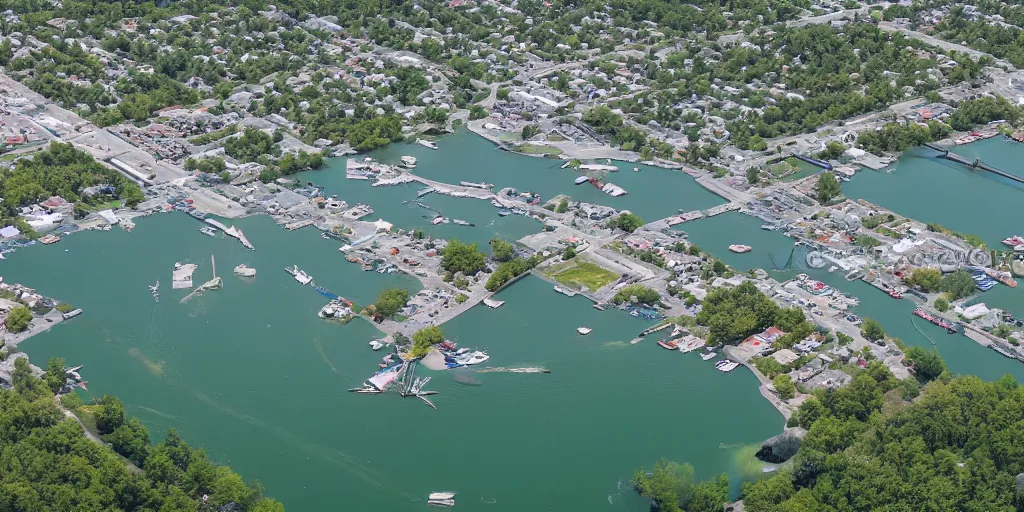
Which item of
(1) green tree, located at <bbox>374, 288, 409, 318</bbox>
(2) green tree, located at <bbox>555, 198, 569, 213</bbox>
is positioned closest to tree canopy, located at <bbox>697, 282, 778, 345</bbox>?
(2) green tree, located at <bbox>555, 198, 569, 213</bbox>

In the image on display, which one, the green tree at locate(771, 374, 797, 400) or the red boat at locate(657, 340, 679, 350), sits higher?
the green tree at locate(771, 374, 797, 400)

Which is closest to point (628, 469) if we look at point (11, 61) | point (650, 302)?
point (650, 302)

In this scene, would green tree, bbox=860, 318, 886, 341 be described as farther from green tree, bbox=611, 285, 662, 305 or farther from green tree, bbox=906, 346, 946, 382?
green tree, bbox=611, 285, 662, 305

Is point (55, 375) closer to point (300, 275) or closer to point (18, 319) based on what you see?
point (18, 319)

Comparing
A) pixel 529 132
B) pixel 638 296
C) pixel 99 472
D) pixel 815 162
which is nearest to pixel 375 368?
pixel 638 296

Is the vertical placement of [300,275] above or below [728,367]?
below

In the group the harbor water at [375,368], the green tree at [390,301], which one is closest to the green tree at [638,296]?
the harbor water at [375,368]

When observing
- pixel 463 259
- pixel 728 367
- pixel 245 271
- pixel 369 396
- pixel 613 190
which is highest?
pixel 728 367
